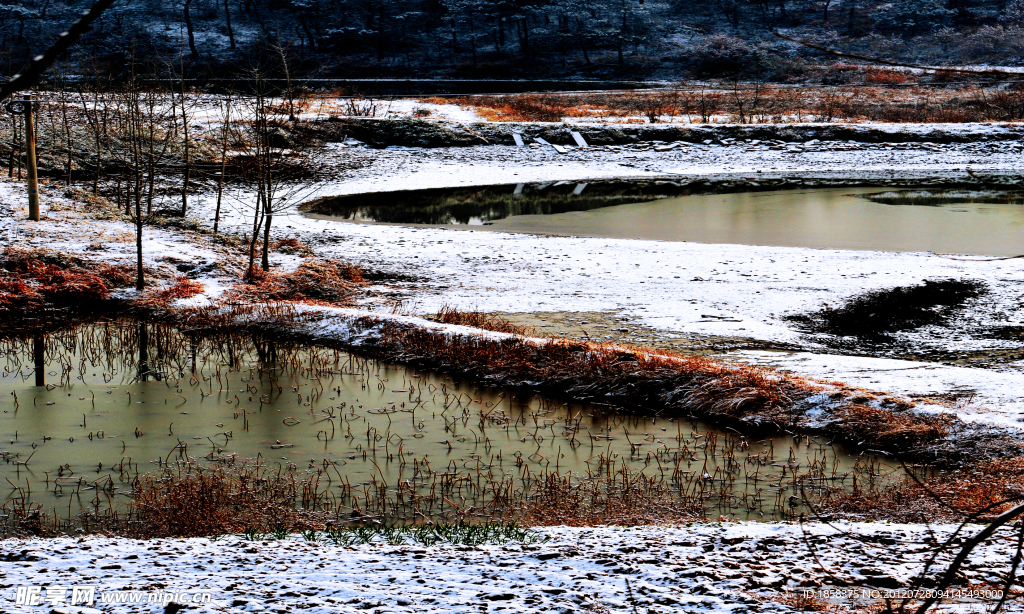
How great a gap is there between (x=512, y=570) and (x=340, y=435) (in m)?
4.77

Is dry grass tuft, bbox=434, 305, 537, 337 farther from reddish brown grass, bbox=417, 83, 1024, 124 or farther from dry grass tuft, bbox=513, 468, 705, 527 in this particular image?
reddish brown grass, bbox=417, 83, 1024, 124

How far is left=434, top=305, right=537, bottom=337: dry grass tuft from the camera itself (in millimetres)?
14133

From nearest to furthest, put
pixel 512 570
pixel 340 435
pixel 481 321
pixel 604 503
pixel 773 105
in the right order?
pixel 512 570
pixel 604 503
pixel 340 435
pixel 481 321
pixel 773 105

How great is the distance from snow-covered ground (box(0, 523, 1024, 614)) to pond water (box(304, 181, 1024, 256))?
16.8 m

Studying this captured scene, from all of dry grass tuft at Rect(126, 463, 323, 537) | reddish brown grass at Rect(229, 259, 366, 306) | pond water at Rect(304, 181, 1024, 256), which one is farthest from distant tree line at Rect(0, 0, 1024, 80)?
dry grass tuft at Rect(126, 463, 323, 537)

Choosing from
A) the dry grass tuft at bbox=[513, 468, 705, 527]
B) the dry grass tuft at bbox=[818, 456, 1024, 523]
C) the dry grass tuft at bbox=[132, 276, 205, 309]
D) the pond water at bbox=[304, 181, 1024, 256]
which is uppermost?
the pond water at bbox=[304, 181, 1024, 256]

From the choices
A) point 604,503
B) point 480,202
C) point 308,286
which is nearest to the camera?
point 604,503

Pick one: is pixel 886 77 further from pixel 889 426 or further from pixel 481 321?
pixel 889 426

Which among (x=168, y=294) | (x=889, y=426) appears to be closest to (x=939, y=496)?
(x=889, y=426)

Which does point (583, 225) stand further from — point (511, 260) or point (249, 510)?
point (249, 510)

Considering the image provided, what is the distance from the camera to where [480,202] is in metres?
30.4

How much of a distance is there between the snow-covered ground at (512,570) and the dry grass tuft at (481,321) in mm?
7798

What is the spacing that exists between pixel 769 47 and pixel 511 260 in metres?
65.5

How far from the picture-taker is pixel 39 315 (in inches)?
614
